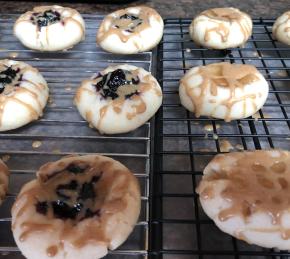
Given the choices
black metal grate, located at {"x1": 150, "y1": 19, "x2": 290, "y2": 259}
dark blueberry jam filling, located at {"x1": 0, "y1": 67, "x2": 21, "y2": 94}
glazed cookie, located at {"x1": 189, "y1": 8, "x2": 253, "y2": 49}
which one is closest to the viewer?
black metal grate, located at {"x1": 150, "y1": 19, "x2": 290, "y2": 259}

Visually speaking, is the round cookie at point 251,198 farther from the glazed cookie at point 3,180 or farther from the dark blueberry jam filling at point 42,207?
the glazed cookie at point 3,180

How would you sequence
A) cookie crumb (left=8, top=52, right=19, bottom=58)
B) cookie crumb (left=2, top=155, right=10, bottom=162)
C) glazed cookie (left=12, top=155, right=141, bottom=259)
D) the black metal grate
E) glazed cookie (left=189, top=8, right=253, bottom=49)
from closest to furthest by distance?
glazed cookie (left=12, top=155, right=141, bottom=259) < the black metal grate < cookie crumb (left=2, top=155, right=10, bottom=162) < glazed cookie (left=189, top=8, right=253, bottom=49) < cookie crumb (left=8, top=52, right=19, bottom=58)

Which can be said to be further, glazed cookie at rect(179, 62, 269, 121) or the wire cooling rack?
glazed cookie at rect(179, 62, 269, 121)

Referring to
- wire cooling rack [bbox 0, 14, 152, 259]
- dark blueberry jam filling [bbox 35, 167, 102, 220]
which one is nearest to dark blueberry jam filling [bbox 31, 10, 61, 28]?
wire cooling rack [bbox 0, 14, 152, 259]

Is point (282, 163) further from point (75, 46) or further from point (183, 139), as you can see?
point (75, 46)

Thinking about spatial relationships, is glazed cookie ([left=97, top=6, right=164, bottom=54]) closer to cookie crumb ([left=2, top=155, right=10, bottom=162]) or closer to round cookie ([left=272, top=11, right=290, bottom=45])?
round cookie ([left=272, top=11, right=290, bottom=45])

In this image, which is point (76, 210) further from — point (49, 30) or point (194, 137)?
point (49, 30)

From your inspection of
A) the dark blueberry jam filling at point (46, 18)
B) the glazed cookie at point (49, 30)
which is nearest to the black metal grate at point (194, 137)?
the glazed cookie at point (49, 30)

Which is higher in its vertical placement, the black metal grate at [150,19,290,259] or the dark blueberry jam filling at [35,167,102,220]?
the dark blueberry jam filling at [35,167,102,220]
